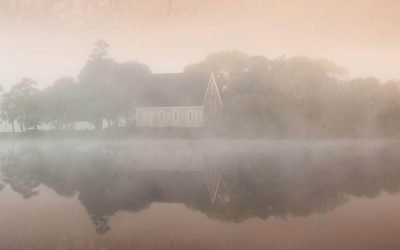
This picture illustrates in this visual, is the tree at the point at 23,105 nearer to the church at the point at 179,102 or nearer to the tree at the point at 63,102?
the tree at the point at 63,102

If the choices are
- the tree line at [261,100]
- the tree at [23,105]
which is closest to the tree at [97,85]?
the tree line at [261,100]

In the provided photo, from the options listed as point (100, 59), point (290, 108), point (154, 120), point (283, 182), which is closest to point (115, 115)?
point (154, 120)

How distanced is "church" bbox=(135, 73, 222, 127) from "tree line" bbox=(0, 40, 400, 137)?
1724mm

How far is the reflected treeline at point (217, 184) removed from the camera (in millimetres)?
10750

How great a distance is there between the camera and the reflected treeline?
423 inches

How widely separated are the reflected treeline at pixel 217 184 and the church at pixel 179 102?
3008cm

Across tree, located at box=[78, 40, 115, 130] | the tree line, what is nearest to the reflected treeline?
the tree line

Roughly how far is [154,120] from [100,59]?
1091 centimetres

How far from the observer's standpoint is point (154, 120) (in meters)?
53.7

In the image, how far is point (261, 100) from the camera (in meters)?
42.6

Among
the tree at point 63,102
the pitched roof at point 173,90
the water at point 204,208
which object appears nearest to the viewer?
the water at point 204,208

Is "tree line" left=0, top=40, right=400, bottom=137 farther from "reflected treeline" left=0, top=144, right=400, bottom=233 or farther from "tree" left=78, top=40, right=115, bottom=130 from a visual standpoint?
"reflected treeline" left=0, top=144, right=400, bottom=233

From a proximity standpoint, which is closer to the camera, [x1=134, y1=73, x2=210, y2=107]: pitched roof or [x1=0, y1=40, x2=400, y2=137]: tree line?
[x1=0, y1=40, x2=400, y2=137]: tree line

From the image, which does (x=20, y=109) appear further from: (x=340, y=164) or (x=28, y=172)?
(x=340, y=164)
